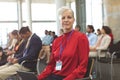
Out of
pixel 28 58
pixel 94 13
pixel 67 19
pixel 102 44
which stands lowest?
pixel 28 58

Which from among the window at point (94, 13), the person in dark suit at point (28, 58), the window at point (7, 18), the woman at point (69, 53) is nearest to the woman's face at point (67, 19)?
the woman at point (69, 53)

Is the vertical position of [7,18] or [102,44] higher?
[7,18]

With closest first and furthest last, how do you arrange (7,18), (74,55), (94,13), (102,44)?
1. (74,55)
2. (102,44)
3. (94,13)
4. (7,18)

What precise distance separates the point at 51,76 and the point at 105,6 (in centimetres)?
752

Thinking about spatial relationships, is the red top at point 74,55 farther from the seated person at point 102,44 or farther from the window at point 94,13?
the window at point 94,13

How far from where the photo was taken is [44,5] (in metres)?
→ 16.6

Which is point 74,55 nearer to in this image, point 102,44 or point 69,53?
point 69,53

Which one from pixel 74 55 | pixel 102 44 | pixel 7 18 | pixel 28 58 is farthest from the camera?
pixel 7 18

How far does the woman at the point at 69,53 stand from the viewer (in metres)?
2.41

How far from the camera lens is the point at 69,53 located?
247cm

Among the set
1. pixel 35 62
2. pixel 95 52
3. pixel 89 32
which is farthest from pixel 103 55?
pixel 35 62

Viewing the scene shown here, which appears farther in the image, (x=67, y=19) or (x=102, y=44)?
(x=102, y=44)

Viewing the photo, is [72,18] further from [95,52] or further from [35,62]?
[95,52]

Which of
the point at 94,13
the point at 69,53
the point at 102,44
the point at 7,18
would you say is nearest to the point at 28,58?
the point at 69,53
